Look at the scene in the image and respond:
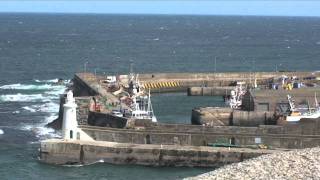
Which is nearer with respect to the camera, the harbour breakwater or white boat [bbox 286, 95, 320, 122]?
the harbour breakwater

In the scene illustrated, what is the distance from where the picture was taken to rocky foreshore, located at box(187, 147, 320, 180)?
96.9 ft

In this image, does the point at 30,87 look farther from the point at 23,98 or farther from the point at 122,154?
the point at 122,154

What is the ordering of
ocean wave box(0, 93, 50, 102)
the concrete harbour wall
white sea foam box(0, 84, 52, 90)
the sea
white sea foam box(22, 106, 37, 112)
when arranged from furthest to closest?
white sea foam box(0, 84, 52, 90)
ocean wave box(0, 93, 50, 102)
white sea foam box(22, 106, 37, 112)
the concrete harbour wall
the sea

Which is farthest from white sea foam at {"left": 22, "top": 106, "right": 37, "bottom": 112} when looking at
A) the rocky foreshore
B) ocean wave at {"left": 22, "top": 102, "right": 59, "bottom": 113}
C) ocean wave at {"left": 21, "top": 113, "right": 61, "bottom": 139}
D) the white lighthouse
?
the rocky foreshore

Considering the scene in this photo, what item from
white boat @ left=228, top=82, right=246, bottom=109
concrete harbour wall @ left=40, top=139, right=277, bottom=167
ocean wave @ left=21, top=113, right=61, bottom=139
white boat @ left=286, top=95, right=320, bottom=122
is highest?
white boat @ left=228, top=82, right=246, bottom=109

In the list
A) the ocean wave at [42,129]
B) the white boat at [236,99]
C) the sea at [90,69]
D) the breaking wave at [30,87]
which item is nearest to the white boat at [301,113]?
the white boat at [236,99]

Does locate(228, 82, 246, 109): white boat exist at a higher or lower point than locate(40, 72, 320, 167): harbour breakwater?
higher

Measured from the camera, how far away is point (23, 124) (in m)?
59.8

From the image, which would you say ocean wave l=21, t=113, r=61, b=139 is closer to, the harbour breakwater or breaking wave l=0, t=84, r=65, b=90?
the harbour breakwater

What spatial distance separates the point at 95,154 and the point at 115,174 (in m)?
2.76

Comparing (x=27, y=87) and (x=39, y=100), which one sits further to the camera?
(x=27, y=87)

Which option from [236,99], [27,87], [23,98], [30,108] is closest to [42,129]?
[30,108]

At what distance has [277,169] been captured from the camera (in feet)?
Answer: 100

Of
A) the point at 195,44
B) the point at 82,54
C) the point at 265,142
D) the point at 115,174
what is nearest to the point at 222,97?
the point at 265,142
